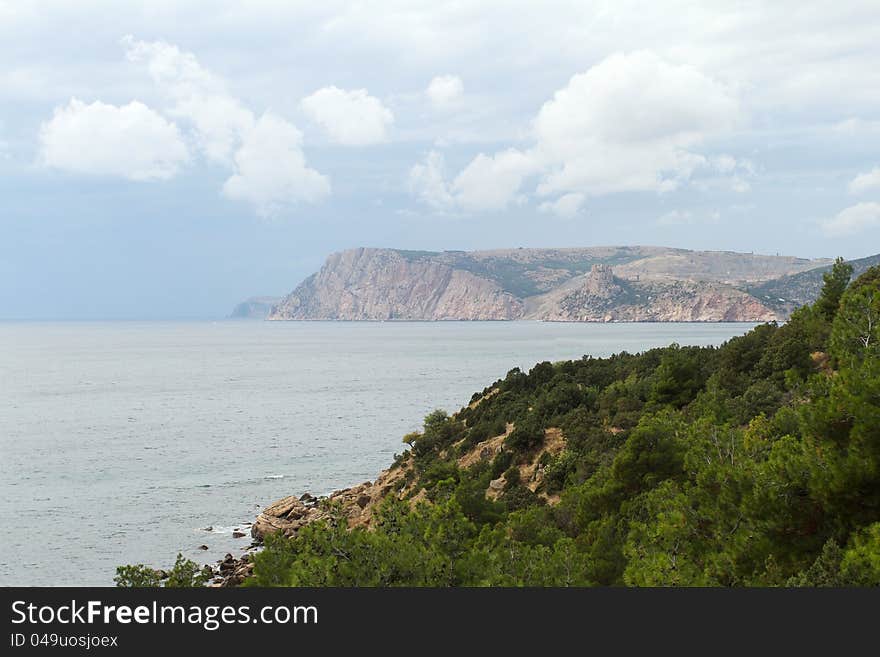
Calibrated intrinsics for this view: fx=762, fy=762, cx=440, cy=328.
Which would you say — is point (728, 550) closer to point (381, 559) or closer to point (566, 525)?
point (381, 559)

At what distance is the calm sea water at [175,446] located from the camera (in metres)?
37.4

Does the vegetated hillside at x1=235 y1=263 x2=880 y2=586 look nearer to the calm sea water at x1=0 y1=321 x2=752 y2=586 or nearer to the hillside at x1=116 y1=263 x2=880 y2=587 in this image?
the hillside at x1=116 y1=263 x2=880 y2=587

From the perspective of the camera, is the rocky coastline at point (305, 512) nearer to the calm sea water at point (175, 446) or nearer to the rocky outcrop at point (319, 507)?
the rocky outcrop at point (319, 507)

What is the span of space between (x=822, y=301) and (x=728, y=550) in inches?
1205

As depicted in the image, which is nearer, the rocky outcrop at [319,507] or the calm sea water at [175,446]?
the rocky outcrop at [319,507]

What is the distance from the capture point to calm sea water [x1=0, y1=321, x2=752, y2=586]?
37.4 m

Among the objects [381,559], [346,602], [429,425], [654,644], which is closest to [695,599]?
[654,644]

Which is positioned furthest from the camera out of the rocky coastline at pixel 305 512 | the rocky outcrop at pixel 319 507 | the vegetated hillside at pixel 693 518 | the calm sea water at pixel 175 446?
the calm sea water at pixel 175 446

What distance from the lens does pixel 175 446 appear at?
2398 inches

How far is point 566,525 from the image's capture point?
22.8 m

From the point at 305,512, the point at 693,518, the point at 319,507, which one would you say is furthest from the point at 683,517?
the point at 305,512

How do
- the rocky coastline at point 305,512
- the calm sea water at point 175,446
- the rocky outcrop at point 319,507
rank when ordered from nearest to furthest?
the rocky coastline at point 305,512 < the rocky outcrop at point 319,507 < the calm sea water at point 175,446

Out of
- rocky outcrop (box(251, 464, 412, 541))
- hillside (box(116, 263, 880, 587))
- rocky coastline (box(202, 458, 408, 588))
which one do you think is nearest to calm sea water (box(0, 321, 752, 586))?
rocky coastline (box(202, 458, 408, 588))

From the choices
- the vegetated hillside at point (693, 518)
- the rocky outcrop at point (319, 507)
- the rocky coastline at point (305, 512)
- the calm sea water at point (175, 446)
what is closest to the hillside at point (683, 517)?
the vegetated hillside at point (693, 518)
